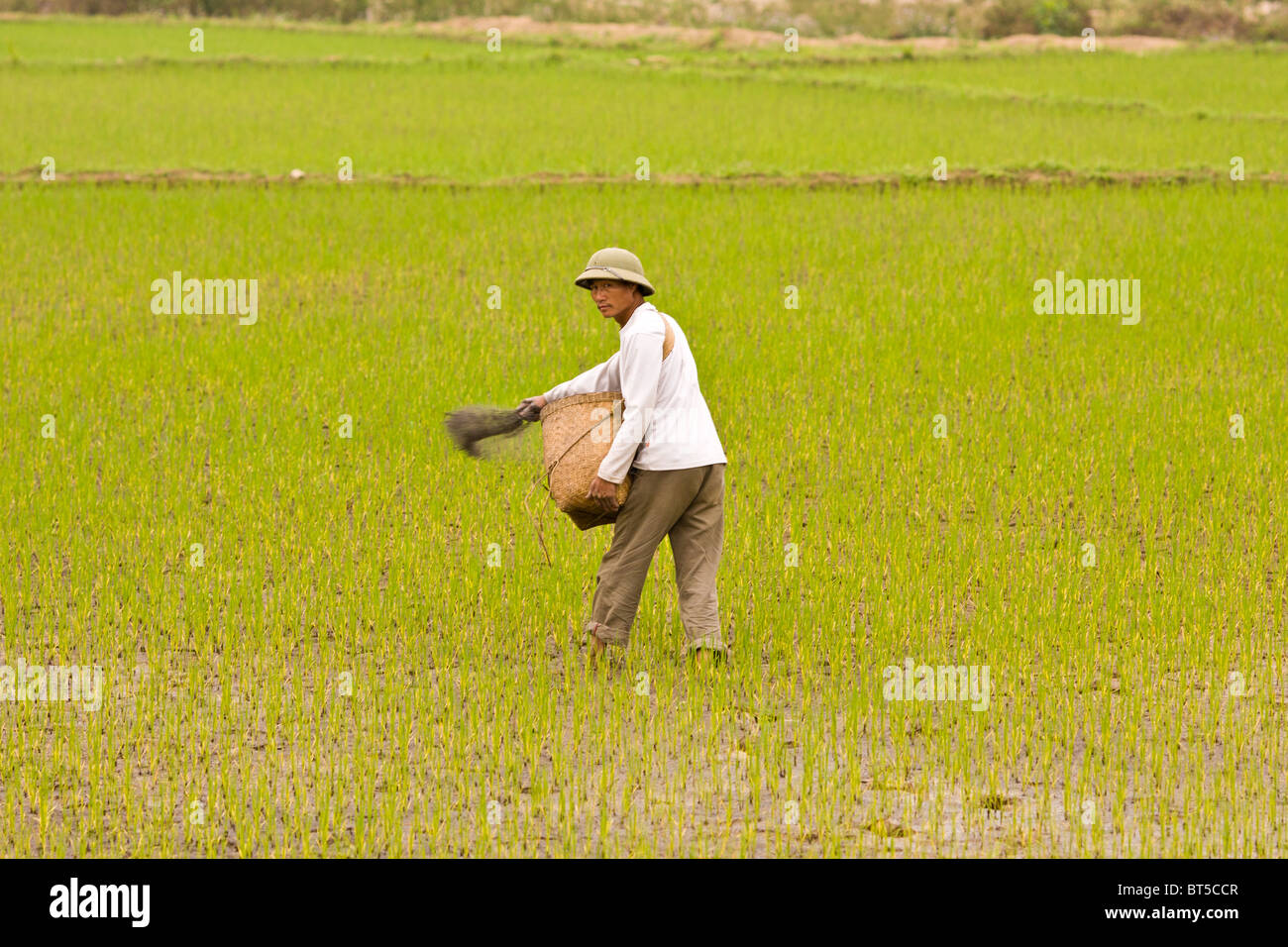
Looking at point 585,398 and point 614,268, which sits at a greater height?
point 614,268

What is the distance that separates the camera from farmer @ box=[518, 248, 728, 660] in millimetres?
5094

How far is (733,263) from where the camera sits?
11781 mm

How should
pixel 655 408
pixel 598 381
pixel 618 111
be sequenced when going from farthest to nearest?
1. pixel 618 111
2. pixel 598 381
3. pixel 655 408

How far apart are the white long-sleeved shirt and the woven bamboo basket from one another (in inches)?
2.4

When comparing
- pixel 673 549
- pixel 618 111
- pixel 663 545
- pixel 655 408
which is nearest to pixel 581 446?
pixel 655 408

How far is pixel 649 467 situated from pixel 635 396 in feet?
0.75

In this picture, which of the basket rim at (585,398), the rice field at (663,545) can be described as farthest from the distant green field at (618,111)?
the basket rim at (585,398)

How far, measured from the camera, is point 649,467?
5164mm

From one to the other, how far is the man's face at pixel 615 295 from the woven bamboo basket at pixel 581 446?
10.8 inches

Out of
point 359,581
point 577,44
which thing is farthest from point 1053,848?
point 577,44

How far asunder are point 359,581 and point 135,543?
1.05m

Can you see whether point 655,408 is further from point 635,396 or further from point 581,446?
point 581,446

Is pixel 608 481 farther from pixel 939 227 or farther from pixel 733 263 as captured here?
pixel 939 227

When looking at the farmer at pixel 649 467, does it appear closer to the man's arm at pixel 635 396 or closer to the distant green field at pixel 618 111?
the man's arm at pixel 635 396
